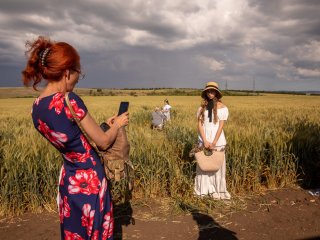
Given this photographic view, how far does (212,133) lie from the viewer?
15.3 ft

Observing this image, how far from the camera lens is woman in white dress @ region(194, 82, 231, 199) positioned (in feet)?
15.1

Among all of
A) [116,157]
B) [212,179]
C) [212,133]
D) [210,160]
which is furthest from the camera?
[212,179]

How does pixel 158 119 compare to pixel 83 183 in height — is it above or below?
below

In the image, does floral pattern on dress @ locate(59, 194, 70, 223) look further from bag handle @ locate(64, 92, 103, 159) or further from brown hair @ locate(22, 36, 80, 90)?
brown hair @ locate(22, 36, 80, 90)

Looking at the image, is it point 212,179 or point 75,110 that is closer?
point 75,110

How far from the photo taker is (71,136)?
74.7 inches

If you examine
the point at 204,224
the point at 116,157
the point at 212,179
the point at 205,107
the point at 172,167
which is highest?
the point at 205,107

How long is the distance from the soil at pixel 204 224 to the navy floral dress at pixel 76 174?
1373 millimetres

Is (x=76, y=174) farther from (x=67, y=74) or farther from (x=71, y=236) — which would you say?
(x=67, y=74)

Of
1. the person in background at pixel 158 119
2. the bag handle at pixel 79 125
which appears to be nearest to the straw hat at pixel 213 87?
the bag handle at pixel 79 125

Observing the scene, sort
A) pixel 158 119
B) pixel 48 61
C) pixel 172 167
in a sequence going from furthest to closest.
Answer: pixel 158 119, pixel 172 167, pixel 48 61

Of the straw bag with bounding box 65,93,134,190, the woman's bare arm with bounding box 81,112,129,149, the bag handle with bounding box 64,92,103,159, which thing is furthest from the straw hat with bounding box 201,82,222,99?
the bag handle with bounding box 64,92,103,159

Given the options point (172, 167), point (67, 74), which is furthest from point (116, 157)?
point (172, 167)

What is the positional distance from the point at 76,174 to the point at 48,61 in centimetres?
71
